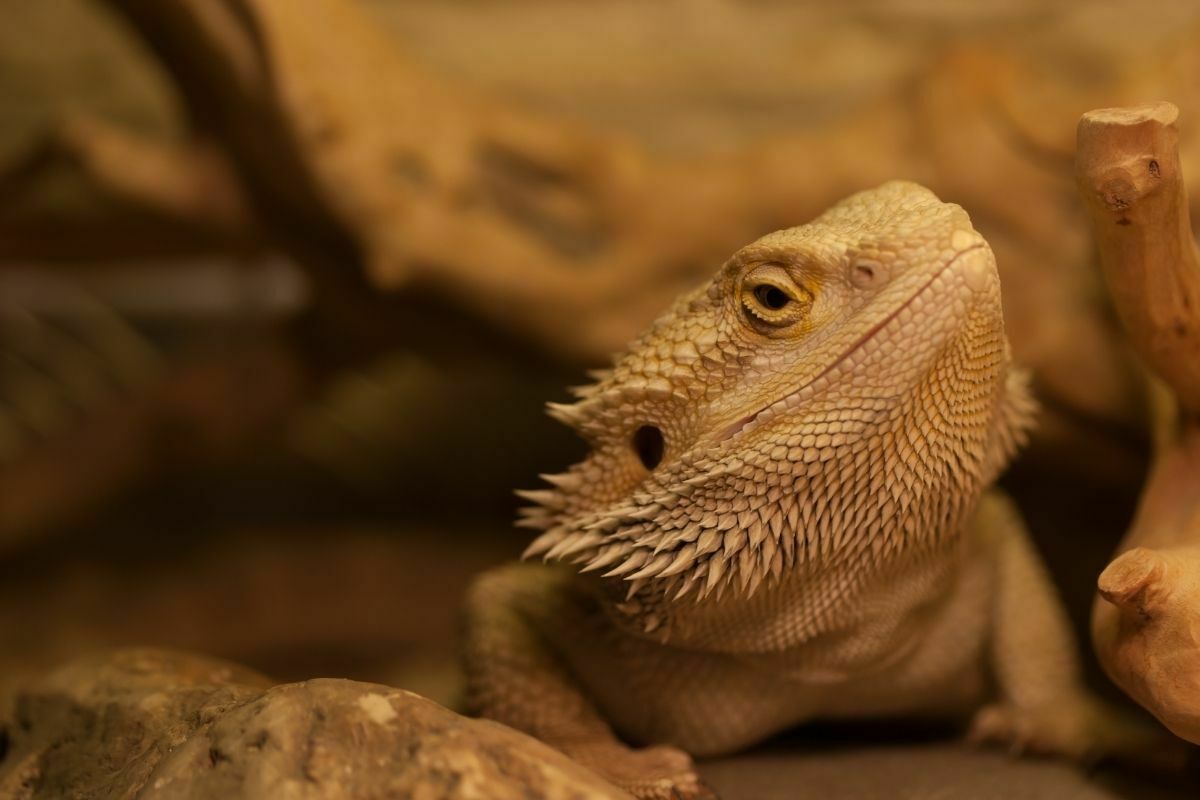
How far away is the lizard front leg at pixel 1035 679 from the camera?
1956 mm

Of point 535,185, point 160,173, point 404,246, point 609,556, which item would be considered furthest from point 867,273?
point 160,173

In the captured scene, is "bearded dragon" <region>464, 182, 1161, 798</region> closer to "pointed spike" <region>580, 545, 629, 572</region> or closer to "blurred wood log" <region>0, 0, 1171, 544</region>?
"pointed spike" <region>580, 545, 629, 572</region>

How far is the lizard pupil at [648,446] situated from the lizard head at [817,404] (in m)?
0.03

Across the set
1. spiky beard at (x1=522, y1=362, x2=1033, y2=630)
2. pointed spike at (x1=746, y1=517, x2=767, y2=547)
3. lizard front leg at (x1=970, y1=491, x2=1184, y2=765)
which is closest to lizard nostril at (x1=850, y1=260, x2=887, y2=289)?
spiky beard at (x1=522, y1=362, x2=1033, y2=630)

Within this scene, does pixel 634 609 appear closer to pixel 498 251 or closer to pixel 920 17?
pixel 498 251

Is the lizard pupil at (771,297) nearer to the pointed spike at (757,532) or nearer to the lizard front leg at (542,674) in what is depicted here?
the pointed spike at (757,532)

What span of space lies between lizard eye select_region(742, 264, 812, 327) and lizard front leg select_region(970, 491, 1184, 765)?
0.74m

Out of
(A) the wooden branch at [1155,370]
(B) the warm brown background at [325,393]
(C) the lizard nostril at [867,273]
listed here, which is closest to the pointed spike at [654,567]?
(C) the lizard nostril at [867,273]

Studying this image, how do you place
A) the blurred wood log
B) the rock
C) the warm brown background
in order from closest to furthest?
1. the rock
2. the blurred wood log
3. the warm brown background

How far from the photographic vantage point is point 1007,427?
1.83m

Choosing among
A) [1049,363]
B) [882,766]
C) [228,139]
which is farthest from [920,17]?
[882,766]

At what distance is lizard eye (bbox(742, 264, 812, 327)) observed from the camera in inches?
61.9

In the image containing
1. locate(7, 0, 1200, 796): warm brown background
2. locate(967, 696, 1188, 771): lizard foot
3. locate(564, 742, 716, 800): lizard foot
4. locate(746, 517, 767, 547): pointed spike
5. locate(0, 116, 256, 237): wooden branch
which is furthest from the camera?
locate(7, 0, 1200, 796): warm brown background

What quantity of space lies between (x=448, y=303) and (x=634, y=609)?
1251 millimetres
